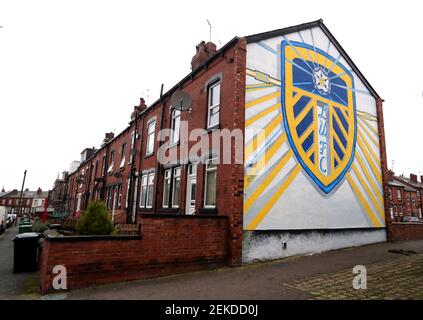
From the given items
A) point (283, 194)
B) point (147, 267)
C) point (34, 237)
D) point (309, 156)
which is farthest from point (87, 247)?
point (309, 156)

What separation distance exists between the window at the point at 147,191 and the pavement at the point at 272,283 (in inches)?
287

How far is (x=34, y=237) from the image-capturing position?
8.84 metres

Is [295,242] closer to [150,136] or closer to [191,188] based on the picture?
[191,188]

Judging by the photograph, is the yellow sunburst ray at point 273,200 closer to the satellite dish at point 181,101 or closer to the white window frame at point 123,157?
the satellite dish at point 181,101

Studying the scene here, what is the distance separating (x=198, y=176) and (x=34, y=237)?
567 centimetres

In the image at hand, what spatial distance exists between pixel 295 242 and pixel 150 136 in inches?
404

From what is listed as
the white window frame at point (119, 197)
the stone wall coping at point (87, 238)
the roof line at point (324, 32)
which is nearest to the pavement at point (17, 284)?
the stone wall coping at point (87, 238)

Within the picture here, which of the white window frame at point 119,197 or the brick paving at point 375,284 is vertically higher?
the white window frame at point 119,197

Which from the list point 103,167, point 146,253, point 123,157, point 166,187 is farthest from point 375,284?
point 103,167

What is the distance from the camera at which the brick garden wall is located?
12.8 meters

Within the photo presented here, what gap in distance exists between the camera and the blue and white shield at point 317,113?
10.4 meters

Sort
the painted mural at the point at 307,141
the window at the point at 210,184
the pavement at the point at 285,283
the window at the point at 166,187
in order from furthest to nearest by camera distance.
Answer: the window at the point at 166,187 < the window at the point at 210,184 < the painted mural at the point at 307,141 < the pavement at the point at 285,283
